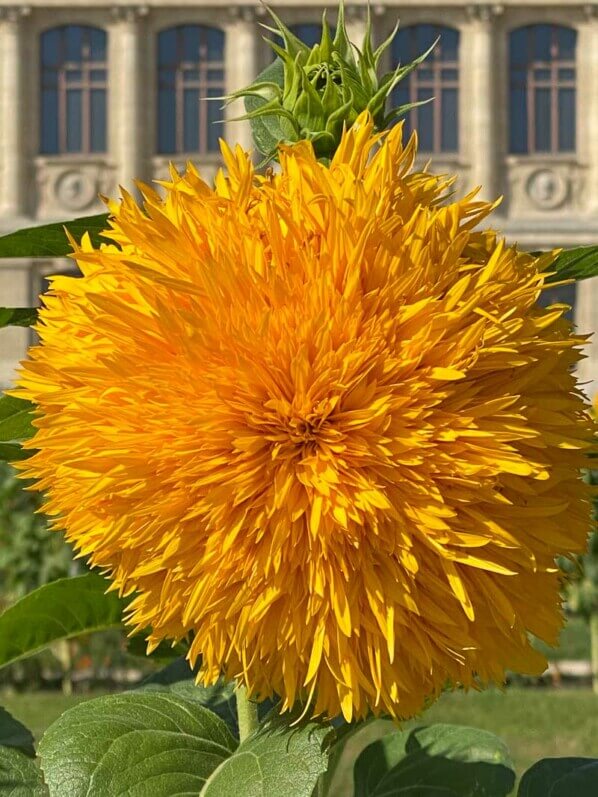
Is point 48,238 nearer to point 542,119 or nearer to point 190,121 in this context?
point 190,121

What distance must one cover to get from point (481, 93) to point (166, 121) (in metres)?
4.58

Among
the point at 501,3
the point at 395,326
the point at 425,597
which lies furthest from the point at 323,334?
the point at 501,3

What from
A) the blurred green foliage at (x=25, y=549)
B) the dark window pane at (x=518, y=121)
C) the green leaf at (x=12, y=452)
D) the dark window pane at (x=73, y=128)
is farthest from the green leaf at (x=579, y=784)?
the dark window pane at (x=73, y=128)

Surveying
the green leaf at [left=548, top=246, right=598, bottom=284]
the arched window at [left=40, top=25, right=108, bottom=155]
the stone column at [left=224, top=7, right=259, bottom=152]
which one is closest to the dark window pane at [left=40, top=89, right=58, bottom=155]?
the arched window at [left=40, top=25, right=108, bottom=155]

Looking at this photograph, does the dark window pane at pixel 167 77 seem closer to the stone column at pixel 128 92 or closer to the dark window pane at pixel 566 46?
the stone column at pixel 128 92

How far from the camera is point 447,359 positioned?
0.63 m

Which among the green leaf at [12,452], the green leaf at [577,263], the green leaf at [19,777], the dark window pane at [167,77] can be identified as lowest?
the green leaf at [19,777]

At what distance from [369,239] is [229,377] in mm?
101

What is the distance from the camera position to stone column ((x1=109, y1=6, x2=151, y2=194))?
18.1 m

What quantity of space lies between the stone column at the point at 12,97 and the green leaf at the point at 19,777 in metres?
17.9

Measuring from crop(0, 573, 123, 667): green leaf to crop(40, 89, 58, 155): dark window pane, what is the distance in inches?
727

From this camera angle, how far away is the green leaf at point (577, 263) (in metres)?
0.78

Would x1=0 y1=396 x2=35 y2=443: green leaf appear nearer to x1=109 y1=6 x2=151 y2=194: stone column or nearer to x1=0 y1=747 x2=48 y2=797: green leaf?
x1=0 y1=747 x2=48 y2=797: green leaf

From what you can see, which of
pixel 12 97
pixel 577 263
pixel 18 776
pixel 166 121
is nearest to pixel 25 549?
pixel 18 776
